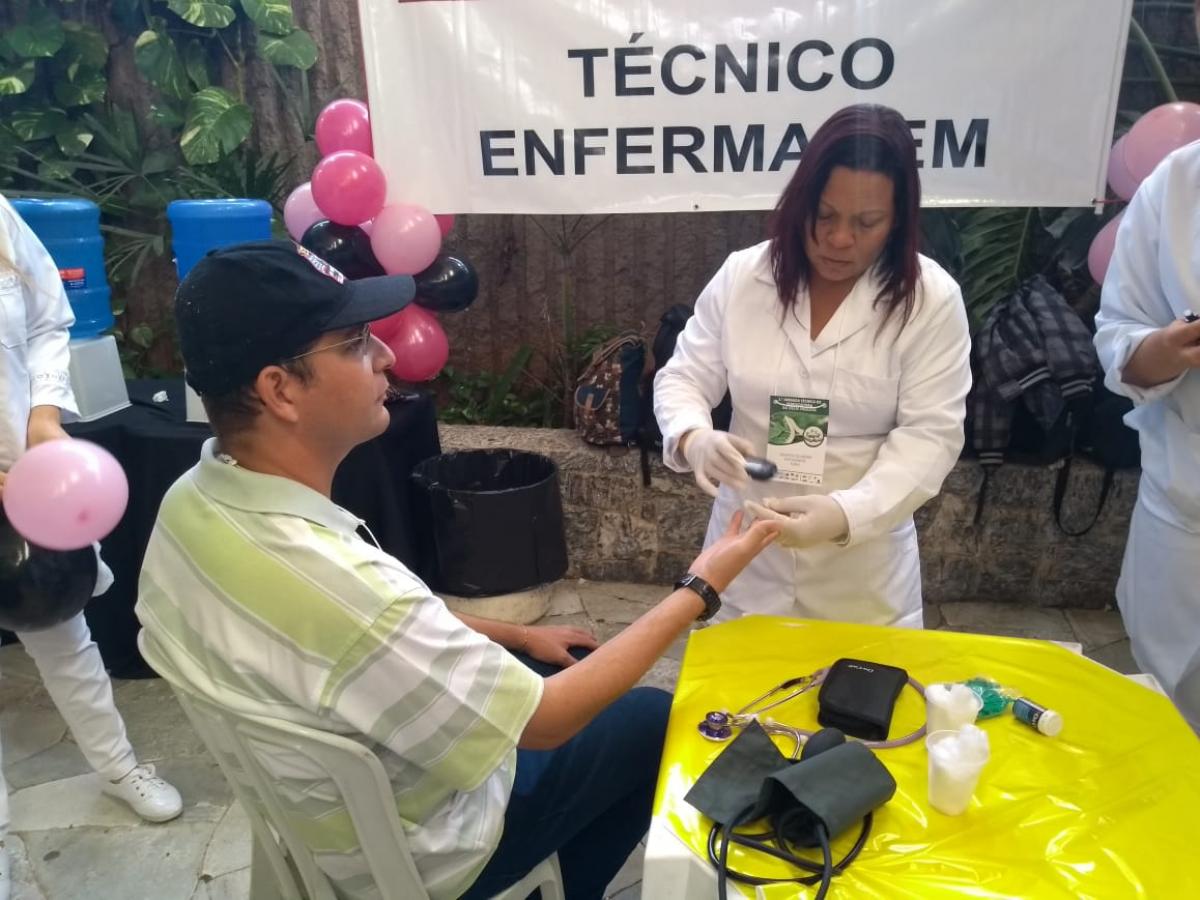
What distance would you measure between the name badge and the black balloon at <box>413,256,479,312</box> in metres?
1.74

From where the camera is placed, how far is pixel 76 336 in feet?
9.07

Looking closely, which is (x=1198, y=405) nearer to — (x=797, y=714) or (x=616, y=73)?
(x=797, y=714)

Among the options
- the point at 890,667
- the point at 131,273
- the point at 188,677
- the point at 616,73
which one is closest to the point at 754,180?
the point at 616,73

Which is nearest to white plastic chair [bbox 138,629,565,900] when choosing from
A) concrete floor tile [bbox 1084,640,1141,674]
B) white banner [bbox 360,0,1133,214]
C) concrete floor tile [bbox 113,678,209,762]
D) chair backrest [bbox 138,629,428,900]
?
chair backrest [bbox 138,629,428,900]

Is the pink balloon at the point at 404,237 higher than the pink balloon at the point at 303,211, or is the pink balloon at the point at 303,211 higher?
the pink balloon at the point at 303,211

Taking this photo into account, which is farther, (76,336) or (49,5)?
(49,5)

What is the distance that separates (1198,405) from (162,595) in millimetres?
1897

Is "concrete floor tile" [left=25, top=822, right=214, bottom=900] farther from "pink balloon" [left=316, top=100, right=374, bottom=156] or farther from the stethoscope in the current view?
"pink balloon" [left=316, top=100, right=374, bottom=156]

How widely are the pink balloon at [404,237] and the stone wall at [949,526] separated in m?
0.81

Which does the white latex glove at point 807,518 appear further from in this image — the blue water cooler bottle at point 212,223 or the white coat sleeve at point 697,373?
the blue water cooler bottle at point 212,223

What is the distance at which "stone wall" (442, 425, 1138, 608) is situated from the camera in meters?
3.20

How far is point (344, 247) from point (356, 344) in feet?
6.67

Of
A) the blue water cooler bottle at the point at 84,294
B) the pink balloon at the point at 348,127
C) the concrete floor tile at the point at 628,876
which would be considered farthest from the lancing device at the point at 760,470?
the pink balloon at the point at 348,127

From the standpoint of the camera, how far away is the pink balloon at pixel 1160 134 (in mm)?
2652
